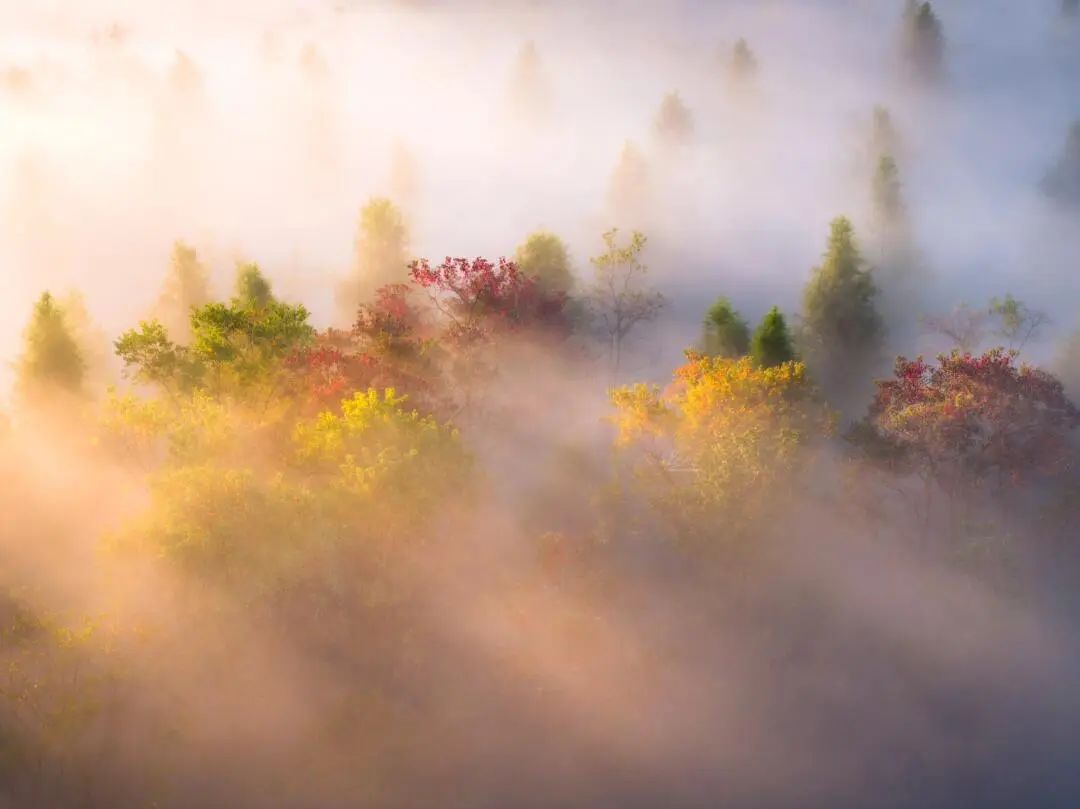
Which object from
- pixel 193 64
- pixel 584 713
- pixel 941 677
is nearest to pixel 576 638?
pixel 584 713

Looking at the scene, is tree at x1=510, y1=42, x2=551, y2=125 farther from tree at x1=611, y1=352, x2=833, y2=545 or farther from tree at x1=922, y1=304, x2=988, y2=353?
tree at x1=611, y1=352, x2=833, y2=545

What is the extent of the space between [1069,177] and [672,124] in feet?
164

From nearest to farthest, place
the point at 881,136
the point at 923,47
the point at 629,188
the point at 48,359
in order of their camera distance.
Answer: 1. the point at 48,359
2. the point at 629,188
3. the point at 881,136
4. the point at 923,47

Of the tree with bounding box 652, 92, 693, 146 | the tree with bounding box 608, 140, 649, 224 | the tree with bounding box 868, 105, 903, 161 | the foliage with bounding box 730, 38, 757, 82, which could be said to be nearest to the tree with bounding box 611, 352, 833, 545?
the tree with bounding box 608, 140, 649, 224

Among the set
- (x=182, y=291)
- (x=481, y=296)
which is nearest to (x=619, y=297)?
(x=481, y=296)

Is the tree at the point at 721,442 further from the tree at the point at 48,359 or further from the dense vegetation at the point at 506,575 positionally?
the tree at the point at 48,359

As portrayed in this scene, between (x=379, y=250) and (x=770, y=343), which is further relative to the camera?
(x=379, y=250)

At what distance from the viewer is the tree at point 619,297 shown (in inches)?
2519

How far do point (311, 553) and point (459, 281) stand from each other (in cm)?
1986

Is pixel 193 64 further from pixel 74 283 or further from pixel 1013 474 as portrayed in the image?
pixel 1013 474

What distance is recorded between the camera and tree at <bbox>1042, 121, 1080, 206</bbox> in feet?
357

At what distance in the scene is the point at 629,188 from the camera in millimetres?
90938

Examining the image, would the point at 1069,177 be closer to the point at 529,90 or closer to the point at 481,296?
the point at 529,90

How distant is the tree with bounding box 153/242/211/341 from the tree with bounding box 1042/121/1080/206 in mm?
101669
